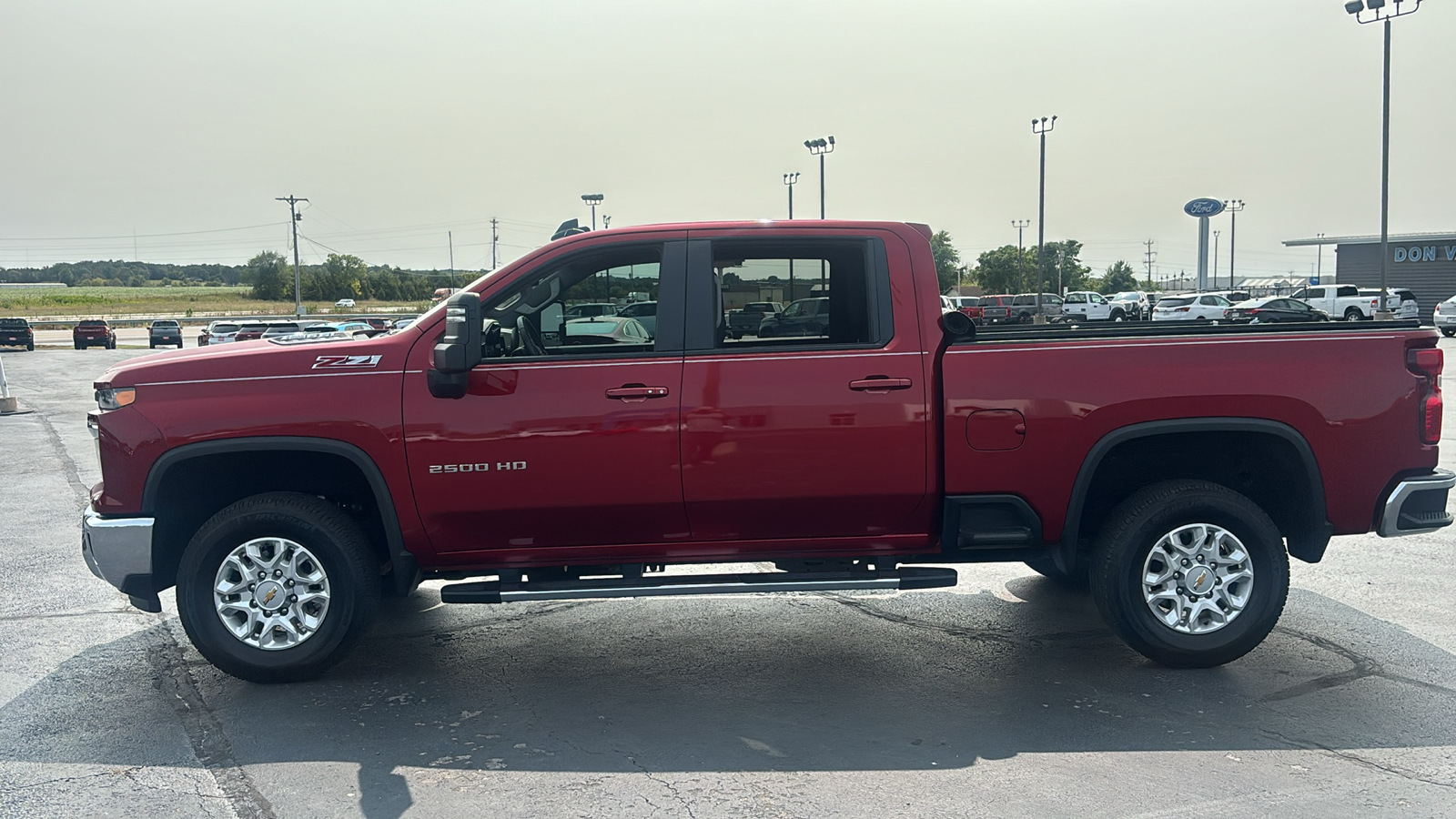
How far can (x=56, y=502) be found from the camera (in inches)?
377

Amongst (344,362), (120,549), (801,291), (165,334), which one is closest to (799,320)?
(801,291)

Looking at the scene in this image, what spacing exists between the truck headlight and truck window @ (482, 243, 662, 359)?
1.60m

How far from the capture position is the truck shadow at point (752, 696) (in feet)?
13.8

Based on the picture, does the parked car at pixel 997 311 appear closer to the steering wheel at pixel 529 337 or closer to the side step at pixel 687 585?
the side step at pixel 687 585

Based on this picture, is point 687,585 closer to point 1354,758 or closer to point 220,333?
point 1354,758

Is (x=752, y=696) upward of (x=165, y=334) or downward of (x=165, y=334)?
downward

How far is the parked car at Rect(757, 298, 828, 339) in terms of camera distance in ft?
16.5

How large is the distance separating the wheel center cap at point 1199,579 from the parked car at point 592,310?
2.91 m

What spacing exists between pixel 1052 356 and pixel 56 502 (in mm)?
8826

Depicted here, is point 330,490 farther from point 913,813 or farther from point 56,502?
point 56,502

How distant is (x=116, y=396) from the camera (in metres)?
4.82

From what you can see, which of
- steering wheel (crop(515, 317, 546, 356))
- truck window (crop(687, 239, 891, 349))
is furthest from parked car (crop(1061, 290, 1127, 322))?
steering wheel (crop(515, 317, 546, 356))

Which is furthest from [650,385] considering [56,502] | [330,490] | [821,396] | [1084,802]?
[56,502]

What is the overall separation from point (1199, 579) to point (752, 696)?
2131 millimetres
